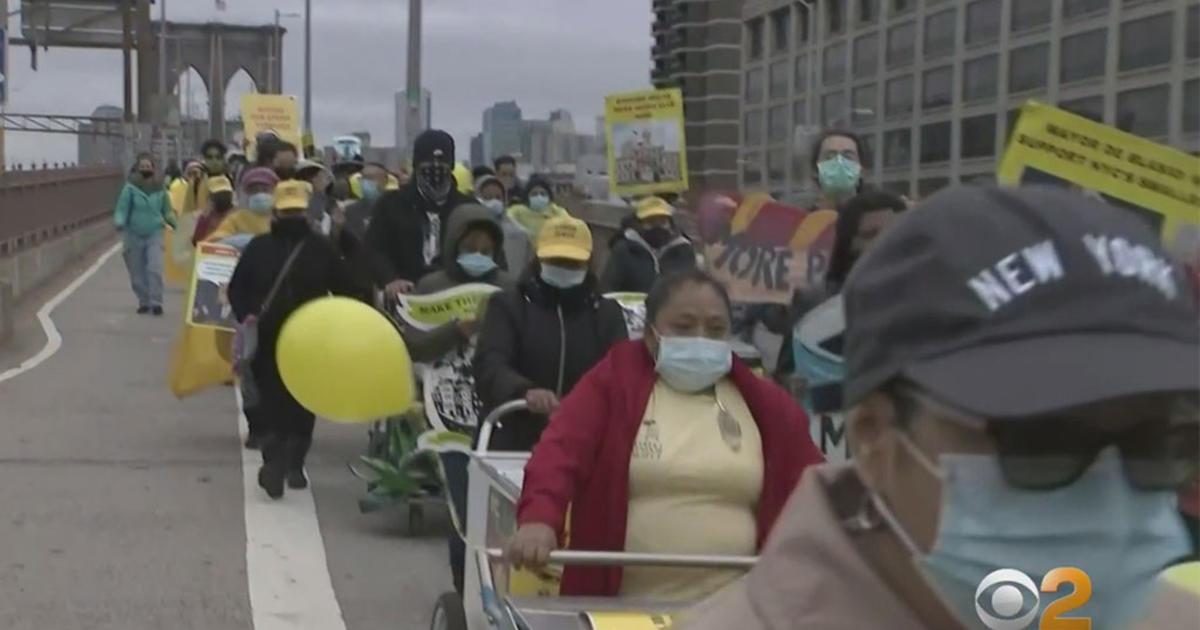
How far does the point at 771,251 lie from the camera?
8.05m

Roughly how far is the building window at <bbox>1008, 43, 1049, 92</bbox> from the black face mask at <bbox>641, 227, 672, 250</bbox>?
269 cm

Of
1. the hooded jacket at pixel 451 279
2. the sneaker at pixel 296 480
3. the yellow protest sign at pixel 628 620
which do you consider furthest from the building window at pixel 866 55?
the yellow protest sign at pixel 628 620

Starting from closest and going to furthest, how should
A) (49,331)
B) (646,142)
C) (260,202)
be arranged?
(260,202) < (646,142) < (49,331)

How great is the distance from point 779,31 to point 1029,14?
1191 cm

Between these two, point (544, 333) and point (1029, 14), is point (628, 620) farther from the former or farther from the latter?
point (1029, 14)

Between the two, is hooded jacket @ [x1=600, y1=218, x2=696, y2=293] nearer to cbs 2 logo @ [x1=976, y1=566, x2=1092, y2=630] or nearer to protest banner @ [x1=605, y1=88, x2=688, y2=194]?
protest banner @ [x1=605, y1=88, x2=688, y2=194]

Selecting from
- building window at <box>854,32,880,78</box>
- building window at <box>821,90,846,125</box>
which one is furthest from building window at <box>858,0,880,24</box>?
building window at <box>821,90,846,125</box>

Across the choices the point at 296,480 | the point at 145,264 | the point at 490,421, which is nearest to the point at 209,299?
the point at 296,480

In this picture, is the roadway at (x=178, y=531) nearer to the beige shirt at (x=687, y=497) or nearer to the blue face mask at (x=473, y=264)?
the blue face mask at (x=473, y=264)

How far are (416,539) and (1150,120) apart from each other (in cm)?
432

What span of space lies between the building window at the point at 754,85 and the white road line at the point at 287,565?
15.6m

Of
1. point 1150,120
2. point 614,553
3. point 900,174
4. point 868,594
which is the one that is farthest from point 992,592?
point 900,174

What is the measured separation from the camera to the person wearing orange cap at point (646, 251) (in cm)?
1238

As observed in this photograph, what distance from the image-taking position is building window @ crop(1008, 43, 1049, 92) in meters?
11.6
